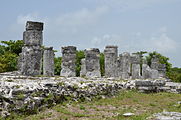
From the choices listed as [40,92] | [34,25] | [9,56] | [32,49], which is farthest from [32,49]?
[9,56]

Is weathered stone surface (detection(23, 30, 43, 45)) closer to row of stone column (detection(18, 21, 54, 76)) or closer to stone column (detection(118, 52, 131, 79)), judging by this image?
row of stone column (detection(18, 21, 54, 76))

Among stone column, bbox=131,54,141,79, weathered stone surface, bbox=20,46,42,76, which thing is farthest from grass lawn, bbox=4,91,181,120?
stone column, bbox=131,54,141,79

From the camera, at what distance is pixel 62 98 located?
1048cm

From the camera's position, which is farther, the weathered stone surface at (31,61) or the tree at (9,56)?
the tree at (9,56)

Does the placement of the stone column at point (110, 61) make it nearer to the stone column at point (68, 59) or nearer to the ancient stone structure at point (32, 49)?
the stone column at point (68, 59)

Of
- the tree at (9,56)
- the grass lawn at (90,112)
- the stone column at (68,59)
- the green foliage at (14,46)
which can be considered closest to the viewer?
the grass lawn at (90,112)

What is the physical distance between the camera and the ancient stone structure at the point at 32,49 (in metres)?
13.9

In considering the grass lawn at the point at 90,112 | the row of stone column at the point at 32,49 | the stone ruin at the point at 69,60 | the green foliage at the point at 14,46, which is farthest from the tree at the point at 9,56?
the grass lawn at the point at 90,112

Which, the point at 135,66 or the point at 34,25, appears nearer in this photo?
the point at 34,25

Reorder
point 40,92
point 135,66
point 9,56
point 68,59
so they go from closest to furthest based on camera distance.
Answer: point 40,92, point 68,59, point 135,66, point 9,56

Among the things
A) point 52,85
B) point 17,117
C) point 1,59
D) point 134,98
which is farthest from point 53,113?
point 1,59

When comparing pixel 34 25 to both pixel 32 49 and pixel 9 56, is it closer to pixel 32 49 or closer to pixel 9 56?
pixel 32 49

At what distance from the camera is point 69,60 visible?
698 inches

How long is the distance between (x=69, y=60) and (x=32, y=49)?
4078 millimetres
